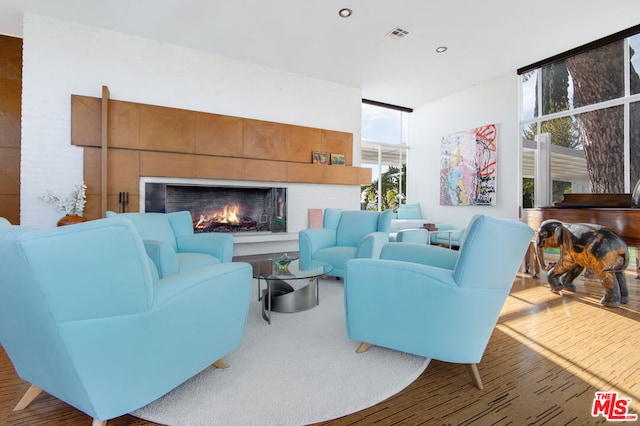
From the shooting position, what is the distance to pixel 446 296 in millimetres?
1608

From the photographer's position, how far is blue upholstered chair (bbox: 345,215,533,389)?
1.55 metres

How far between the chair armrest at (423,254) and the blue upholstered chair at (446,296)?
61 centimetres

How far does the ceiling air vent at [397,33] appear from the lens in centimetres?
455

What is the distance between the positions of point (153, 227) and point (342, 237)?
7.00ft

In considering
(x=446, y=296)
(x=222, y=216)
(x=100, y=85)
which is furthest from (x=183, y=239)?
(x=100, y=85)

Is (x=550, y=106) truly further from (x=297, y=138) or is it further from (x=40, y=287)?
(x=40, y=287)

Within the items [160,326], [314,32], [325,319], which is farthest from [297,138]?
[160,326]

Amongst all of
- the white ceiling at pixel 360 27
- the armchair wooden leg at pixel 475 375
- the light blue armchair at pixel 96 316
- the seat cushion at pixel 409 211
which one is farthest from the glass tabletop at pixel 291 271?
the seat cushion at pixel 409 211

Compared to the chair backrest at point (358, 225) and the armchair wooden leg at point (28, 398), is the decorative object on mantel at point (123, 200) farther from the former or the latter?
the armchair wooden leg at point (28, 398)

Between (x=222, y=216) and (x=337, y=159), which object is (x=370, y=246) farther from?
(x=337, y=159)

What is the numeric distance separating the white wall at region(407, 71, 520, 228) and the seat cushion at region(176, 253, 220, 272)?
549 cm

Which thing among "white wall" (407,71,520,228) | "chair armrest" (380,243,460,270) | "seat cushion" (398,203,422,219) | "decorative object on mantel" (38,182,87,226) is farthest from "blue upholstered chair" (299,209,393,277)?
"seat cushion" (398,203,422,219)

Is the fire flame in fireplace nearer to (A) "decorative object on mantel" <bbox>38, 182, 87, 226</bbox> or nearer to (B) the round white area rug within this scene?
(A) "decorative object on mantel" <bbox>38, 182, 87, 226</bbox>

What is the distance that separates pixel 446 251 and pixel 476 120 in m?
5.37
